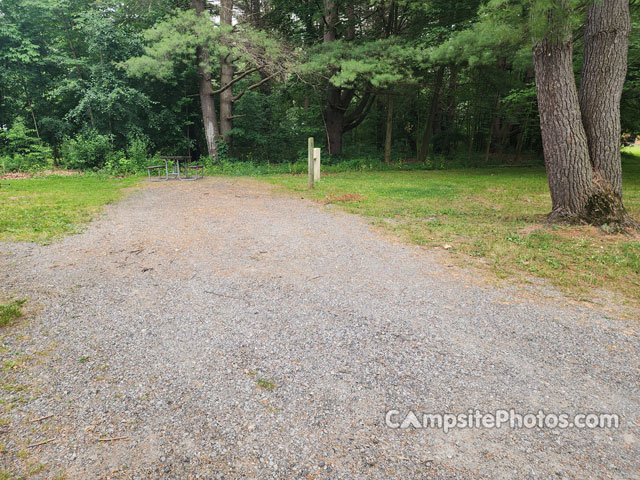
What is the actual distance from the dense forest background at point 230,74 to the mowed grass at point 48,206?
3.65m

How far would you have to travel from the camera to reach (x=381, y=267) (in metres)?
3.70

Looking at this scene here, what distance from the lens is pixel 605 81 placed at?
4.90 m

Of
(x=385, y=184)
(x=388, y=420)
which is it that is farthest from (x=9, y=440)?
(x=385, y=184)

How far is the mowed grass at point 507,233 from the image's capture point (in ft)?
11.2

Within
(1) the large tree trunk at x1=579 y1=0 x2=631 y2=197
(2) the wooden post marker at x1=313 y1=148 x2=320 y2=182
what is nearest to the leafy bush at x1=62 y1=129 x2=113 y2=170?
(2) the wooden post marker at x1=313 y1=148 x2=320 y2=182

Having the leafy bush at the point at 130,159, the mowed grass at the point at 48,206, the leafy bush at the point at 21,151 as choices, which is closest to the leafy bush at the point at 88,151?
the leafy bush at the point at 130,159

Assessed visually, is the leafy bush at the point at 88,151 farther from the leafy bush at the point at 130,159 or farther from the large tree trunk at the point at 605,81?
the large tree trunk at the point at 605,81

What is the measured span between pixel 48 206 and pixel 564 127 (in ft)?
28.2

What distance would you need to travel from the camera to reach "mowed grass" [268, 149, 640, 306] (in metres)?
3.40

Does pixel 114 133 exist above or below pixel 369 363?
above

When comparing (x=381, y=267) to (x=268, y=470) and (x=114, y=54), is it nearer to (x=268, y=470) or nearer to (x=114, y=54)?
(x=268, y=470)

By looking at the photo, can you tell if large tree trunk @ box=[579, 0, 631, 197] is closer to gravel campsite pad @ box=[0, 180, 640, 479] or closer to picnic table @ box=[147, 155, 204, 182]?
gravel campsite pad @ box=[0, 180, 640, 479]

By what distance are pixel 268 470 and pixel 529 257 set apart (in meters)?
3.61

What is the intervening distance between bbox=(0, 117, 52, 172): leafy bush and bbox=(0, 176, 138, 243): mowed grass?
3.21 m
